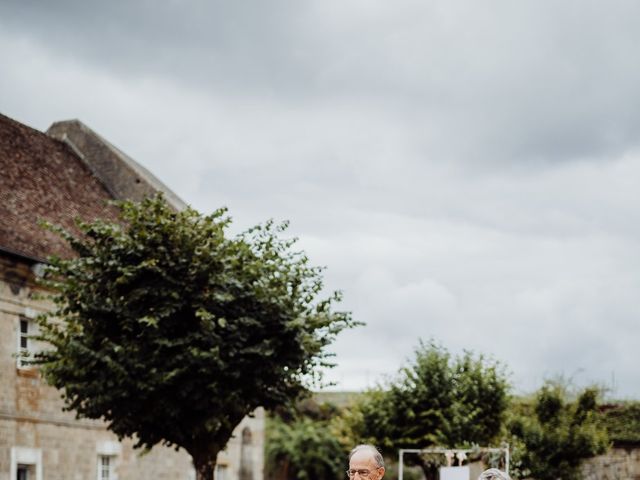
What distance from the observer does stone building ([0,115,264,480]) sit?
83.3 feet

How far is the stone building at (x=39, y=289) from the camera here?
2538cm

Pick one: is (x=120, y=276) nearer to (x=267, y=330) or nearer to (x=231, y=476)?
(x=267, y=330)

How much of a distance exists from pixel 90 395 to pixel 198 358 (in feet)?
7.27

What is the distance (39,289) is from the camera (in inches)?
1049

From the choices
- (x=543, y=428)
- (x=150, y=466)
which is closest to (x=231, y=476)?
(x=150, y=466)

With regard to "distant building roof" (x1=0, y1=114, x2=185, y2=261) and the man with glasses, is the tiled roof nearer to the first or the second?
"distant building roof" (x1=0, y1=114, x2=185, y2=261)

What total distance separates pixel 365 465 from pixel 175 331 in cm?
1551

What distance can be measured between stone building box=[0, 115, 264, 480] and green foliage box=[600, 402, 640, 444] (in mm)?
11914

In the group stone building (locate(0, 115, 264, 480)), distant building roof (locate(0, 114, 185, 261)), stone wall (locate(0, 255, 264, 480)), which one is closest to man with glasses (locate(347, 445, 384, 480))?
stone building (locate(0, 115, 264, 480))

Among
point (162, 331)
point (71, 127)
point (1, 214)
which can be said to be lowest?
point (162, 331)

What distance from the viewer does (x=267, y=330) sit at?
70.2 ft

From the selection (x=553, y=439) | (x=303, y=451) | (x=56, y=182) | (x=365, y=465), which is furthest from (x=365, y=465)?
(x=303, y=451)

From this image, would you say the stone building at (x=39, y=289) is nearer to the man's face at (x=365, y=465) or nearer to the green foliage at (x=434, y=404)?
the green foliage at (x=434, y=404)

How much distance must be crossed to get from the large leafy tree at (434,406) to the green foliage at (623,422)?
20.5 ft
